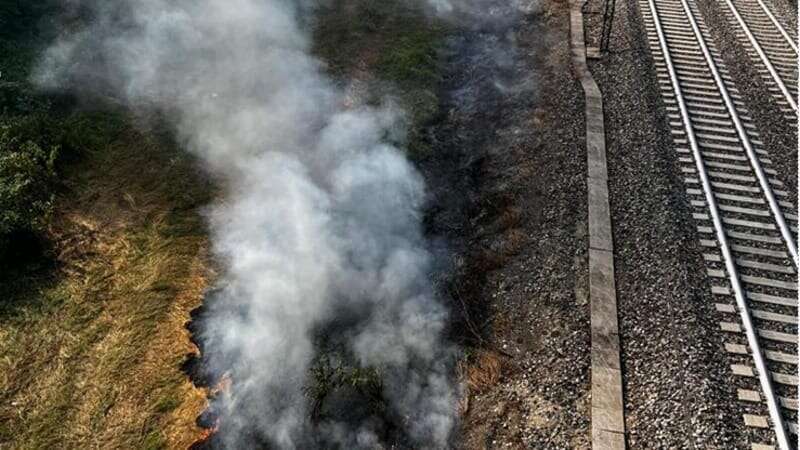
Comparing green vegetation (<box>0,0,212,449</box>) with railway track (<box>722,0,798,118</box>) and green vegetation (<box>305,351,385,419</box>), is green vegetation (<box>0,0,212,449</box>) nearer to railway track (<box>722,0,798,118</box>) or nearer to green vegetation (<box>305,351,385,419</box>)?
green vegetation (<box>305,351,385,419</box>)

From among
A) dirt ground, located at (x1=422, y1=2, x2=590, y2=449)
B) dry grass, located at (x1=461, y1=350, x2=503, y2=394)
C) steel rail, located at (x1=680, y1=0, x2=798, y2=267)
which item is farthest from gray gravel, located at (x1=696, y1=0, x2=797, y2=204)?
dry grass, located at (x1=461, y1=350, x2=503, y2=394)

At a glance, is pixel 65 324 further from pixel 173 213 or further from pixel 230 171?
pixel 230 171

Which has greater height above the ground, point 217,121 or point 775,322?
point 775,322

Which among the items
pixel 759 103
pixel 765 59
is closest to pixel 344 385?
pixel 759 103

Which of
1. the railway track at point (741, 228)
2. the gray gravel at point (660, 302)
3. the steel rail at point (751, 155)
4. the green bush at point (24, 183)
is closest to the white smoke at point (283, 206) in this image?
the gray gravel at point (660, 302)

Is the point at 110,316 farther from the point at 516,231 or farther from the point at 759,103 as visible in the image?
the point at 759,103

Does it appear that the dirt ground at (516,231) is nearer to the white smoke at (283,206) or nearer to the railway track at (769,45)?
the white smoke at (283,206)

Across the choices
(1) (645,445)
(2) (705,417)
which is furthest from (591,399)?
(2) (705,417)
